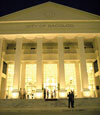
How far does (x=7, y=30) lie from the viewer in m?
25.6

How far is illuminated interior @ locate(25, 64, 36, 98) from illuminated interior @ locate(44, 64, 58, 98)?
6.51ft

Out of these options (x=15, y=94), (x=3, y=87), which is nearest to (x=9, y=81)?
(x=3, y=87)

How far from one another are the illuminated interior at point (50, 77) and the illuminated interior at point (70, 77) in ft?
6.15

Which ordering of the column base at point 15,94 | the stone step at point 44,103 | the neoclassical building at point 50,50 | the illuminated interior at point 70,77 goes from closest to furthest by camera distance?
the stone step at point 44,103 < the column base at point 15,94 < the neoclassical building at point 50,50 < the illuminated interior at point 70,77

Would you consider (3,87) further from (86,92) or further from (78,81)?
(86,92)

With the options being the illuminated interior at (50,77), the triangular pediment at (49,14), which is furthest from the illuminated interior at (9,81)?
the triangular pediment at (49,14)

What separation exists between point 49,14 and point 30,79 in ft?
36.3

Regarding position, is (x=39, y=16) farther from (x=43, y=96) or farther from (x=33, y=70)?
(x=43, y=96)

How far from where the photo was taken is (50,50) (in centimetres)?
2822

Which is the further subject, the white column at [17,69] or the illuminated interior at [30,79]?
the illuminated interior at [30,79]

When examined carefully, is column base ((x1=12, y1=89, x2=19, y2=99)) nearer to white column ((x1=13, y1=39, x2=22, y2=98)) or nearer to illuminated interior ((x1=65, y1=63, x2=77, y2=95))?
white column ((x1=13, y1=39, x2=22, y2=98))

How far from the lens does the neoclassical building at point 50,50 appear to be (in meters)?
24.6

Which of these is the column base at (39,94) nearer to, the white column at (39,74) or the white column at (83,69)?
the white column at (39,74)

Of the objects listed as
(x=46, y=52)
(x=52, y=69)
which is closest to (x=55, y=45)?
(x=46, y=52)
